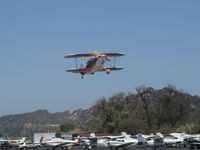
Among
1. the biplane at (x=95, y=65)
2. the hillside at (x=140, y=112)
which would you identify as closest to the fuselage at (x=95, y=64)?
the biplane at (x=95, y=65)

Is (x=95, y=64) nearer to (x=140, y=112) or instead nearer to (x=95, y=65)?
(x=95, y=65)

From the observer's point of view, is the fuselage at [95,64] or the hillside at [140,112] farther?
the hillside at [140,112]

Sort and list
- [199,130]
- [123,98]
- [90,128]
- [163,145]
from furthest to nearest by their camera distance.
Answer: [90,128] → [123,98] → [199,130] → [163,145]

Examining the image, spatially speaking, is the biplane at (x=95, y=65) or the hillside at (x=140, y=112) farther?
the hillside at (x=140, y=112)

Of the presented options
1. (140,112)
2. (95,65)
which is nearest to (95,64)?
(95,65)

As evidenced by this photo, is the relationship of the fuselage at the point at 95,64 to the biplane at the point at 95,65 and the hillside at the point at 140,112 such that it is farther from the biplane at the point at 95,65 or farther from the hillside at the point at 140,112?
the hillside at the point at 140,112

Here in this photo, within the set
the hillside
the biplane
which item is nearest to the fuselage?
the biplane

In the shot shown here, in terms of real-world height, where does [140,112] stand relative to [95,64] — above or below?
below

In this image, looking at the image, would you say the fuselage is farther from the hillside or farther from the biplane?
the hillside

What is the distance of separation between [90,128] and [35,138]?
35851mm

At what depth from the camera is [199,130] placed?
103938mm

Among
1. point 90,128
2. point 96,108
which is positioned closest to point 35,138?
point 96,108

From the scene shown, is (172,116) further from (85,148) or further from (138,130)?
(85,148)

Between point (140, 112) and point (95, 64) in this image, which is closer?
point (95, 64)
